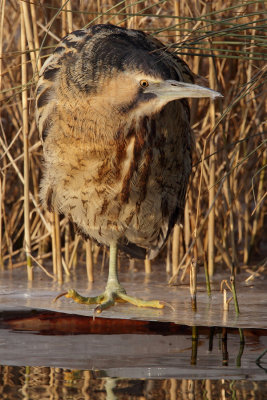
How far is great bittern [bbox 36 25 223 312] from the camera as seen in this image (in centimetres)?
310

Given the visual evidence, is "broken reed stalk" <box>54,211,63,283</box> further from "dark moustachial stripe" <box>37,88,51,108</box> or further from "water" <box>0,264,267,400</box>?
"dark moustachial stripe" <box>37,88,51,108</box>

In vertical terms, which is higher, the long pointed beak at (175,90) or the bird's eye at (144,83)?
the bird's eye at (144,83)

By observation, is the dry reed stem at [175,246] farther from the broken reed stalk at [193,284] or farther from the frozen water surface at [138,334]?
the broken reed stalk at [193,284]

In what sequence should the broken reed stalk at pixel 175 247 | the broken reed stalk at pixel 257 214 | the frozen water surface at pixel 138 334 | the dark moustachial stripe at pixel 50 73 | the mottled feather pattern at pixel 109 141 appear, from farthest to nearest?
the broken reed stalk at pixel 257 214 < the broken reed stalk at pixel 175 247 < the dark moustachial stripe at pixel 50 73 < the mottled feather pattern at pixel 109 141 < the frozen water surface at pixel 138 334

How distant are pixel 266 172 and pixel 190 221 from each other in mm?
460

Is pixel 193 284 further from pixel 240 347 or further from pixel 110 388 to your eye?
pixel 110 388

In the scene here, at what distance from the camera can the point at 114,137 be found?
3.24m

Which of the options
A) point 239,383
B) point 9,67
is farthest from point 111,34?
point 239,383

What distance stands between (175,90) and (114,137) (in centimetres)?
39

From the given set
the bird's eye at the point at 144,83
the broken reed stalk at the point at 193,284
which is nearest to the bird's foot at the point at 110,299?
the broken reed stalk at the point at 193,284

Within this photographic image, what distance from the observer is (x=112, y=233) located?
359 centimetres

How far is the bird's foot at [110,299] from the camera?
322cm

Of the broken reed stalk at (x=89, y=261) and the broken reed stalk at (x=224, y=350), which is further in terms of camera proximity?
the broken reed stalk at (x=89, y=261)

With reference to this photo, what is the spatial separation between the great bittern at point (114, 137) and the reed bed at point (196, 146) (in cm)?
13
